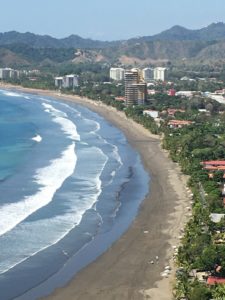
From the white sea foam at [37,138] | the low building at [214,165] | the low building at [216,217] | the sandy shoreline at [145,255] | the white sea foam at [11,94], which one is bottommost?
the sandy shoreline at [145,255]

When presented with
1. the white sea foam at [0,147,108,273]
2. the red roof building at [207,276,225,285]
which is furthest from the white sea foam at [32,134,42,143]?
the red roof building at [207,276,225,285]

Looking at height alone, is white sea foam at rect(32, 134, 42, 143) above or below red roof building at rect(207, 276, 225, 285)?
above

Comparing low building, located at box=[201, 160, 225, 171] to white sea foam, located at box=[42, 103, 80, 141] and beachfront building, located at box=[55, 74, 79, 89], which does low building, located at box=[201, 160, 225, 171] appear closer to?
white sea foam, located at box=[42, 103, 80, 141]

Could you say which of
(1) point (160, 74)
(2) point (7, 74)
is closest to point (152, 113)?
(1) point (160, 74)

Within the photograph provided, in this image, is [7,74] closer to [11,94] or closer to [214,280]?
[11,94]

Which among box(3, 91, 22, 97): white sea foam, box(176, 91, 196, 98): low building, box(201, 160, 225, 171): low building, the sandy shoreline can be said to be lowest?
the sandy shoreline

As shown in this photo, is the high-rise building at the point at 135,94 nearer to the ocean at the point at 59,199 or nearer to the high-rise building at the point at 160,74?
the ocean at the point at 59,199

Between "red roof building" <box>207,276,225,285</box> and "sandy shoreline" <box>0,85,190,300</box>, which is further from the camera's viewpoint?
"sandy shoreline" <box>0,85,190,300</box>

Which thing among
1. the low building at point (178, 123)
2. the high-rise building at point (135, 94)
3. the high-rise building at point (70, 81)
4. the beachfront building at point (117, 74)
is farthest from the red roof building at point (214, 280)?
the beachfront building at point (117, 74)
